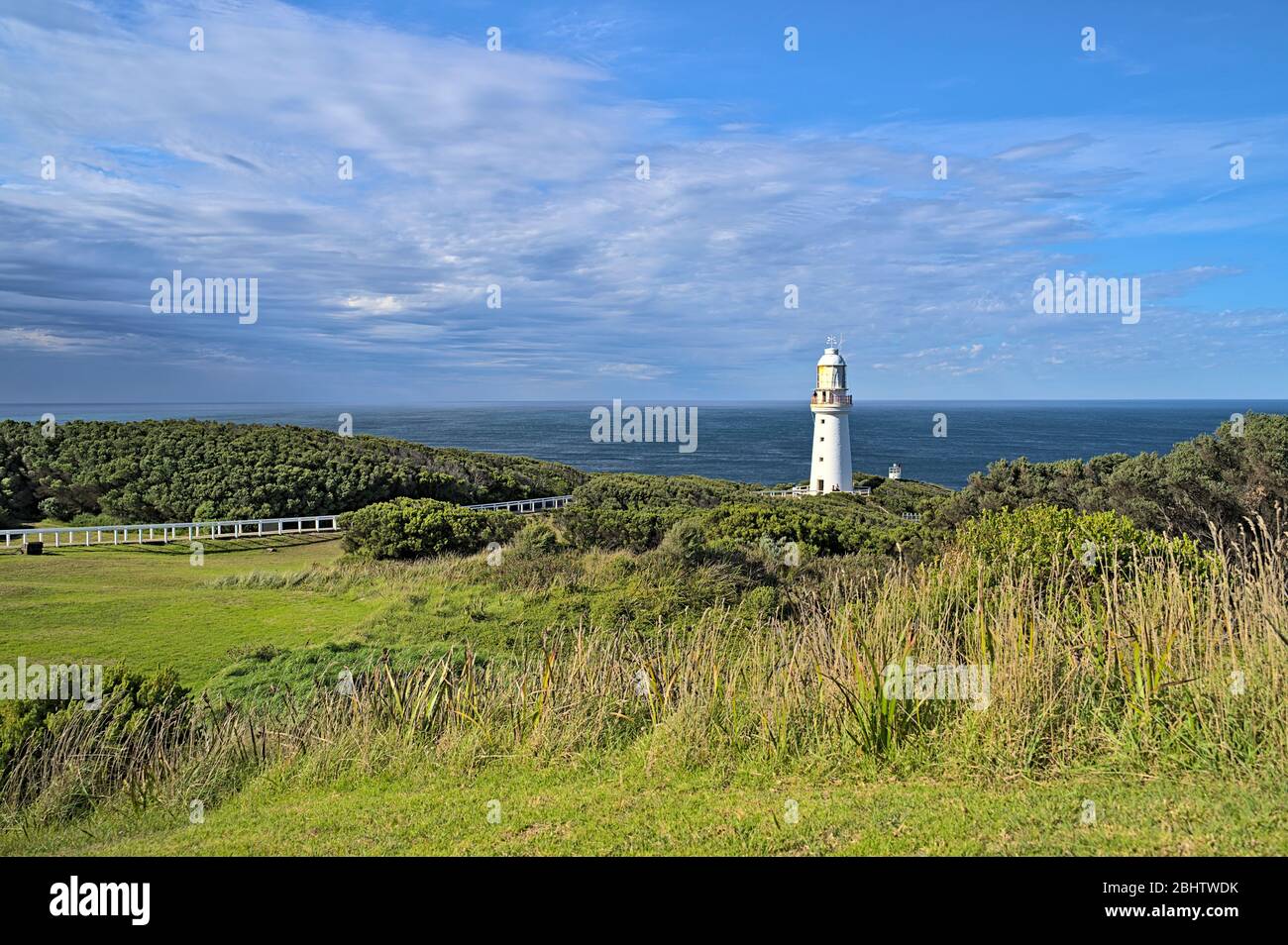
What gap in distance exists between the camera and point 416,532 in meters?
17.3

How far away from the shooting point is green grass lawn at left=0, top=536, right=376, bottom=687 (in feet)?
31.2

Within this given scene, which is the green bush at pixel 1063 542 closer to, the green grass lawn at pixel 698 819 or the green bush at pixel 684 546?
the green grass lawn at pixel 698 819

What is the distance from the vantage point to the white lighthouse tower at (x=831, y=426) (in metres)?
45.7

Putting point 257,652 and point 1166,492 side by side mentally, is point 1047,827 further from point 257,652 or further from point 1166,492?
point 1166,492

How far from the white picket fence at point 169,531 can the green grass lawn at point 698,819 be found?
48.9ft

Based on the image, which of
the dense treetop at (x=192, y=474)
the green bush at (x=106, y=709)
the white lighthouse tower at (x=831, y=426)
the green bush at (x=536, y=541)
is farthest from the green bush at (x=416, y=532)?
the white lighthouse tower at (x=831, y=426)

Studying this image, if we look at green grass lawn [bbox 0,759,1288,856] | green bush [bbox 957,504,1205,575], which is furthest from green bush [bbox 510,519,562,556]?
green grass lawn [bbox 0,759,1288,856]

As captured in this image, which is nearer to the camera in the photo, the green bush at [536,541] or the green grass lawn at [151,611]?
the green grass lawn at [151,611]

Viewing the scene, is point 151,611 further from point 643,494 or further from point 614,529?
point 643,494

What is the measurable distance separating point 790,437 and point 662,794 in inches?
5082

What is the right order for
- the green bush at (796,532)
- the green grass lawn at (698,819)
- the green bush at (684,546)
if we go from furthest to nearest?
1. the green bush at (796,532)
2. the green bush at (684,546)
3. the green grass lawn at (698,819)

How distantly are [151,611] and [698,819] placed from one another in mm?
9998

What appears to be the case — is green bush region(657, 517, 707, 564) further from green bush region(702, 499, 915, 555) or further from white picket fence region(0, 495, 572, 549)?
white picket fence region(0, 495, 572, 549)
